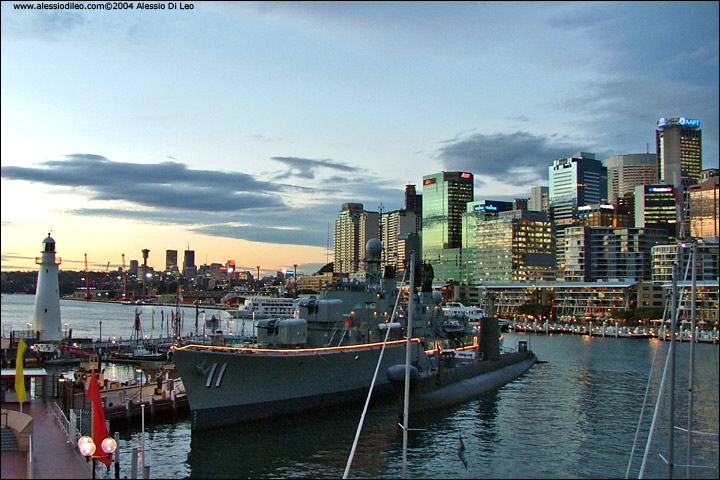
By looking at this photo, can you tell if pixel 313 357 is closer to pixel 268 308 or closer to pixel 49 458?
pixel 49 458

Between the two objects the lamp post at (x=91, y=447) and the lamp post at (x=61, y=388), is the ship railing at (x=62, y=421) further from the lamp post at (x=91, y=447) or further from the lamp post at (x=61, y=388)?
the lamp post at (x=61, y=388)

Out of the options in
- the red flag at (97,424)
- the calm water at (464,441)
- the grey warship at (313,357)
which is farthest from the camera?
the grey warship at (313,357)

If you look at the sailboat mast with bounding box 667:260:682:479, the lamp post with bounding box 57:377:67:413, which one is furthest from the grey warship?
the sailboat mast with bounding box 667:260:682:479

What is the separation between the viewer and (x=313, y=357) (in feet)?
144

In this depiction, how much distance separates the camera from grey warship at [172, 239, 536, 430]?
39.5 metres

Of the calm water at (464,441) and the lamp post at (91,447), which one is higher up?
the lamp post at (91,447)

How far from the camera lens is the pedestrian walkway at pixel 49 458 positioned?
23.1 meters

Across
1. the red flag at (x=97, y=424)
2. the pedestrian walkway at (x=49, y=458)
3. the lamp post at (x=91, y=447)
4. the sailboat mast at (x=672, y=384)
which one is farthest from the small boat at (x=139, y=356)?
the sailboat mast at (x=672, y=384)

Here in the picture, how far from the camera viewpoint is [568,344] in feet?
369

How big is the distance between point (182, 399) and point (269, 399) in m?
7.32

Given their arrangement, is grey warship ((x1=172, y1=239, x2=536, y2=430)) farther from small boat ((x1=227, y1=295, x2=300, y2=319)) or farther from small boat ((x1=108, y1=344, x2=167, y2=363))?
small boat ((x1=227, y1=295, x2=300, y2=319))

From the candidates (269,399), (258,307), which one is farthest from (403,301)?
(258,307)

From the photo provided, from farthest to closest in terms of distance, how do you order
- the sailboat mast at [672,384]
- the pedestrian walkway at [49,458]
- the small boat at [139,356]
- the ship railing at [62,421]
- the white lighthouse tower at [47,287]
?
1. the small boat at [139,356]
2. the white lighthouse tower at [47,287]
3. the ship railing at [62,421]
4. the sailboat mast at [672,384]
5. the pedestrian walkway at [49,458]

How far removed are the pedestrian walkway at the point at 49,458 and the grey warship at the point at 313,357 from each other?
9376 mm
